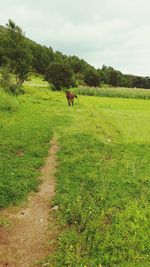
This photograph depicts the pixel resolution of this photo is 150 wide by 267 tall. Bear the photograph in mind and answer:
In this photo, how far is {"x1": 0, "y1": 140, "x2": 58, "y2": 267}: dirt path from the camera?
5.55 metres

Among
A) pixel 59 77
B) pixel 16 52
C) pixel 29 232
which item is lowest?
pixel 29 232

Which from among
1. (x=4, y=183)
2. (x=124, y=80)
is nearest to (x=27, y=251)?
(x=4, y=183)

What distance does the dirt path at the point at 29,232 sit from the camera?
219 inches

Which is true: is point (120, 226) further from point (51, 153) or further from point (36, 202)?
point (51, 153)

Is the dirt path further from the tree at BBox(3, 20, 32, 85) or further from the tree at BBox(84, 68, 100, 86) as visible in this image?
the tree at BBox(84, 68, 100, 86)

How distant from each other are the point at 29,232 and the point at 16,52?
1584 inches

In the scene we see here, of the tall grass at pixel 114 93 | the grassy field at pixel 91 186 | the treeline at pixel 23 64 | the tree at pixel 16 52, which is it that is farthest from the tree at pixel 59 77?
the grassy field at pixel 91 186

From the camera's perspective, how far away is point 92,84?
265ft

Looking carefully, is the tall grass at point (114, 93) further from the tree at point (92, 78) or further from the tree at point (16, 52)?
the tree at point (92, 78)

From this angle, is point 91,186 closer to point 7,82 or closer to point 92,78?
point 7,82

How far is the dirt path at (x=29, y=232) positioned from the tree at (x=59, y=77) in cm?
4973

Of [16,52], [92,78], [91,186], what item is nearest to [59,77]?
[16,52]

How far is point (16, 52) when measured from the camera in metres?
43.7

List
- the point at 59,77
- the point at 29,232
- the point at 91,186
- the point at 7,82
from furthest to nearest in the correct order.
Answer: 1. the point at 59,77
2. the point at 7,82
3. the point at 91,186
4. the point at 29,232
